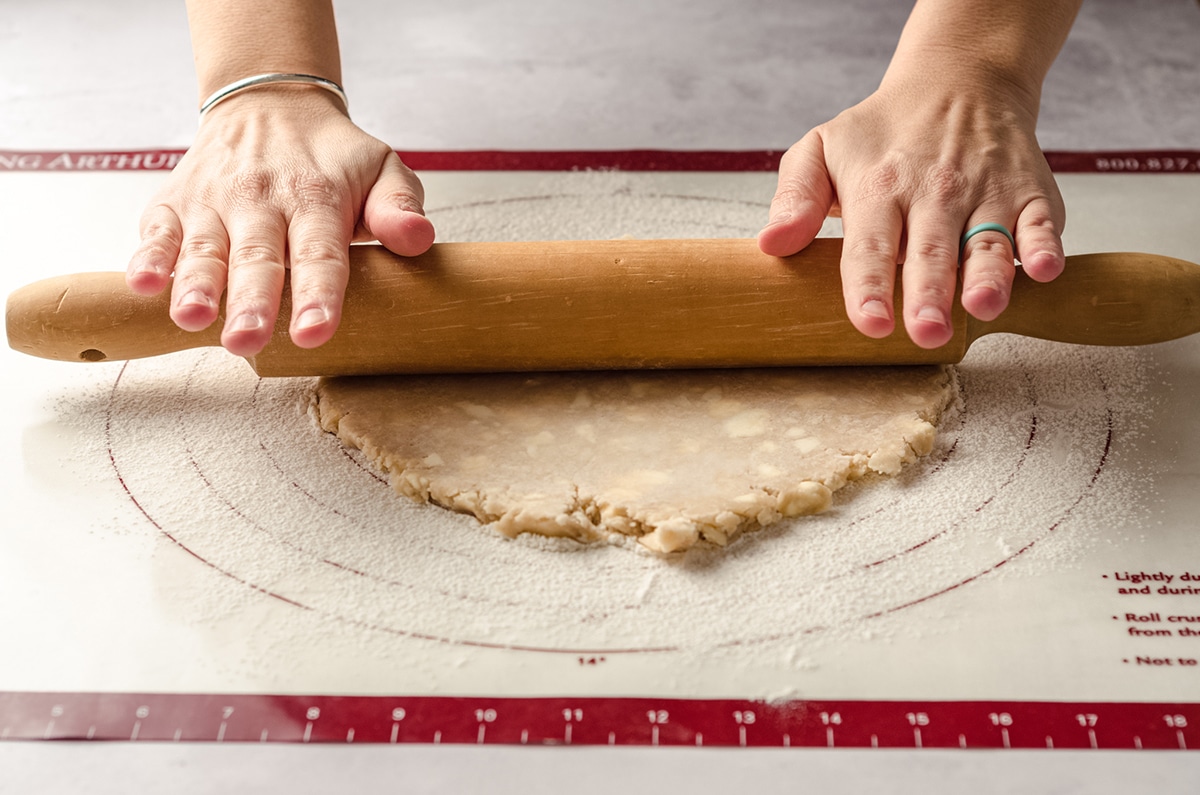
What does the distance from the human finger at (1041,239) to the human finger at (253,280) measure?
1072mm

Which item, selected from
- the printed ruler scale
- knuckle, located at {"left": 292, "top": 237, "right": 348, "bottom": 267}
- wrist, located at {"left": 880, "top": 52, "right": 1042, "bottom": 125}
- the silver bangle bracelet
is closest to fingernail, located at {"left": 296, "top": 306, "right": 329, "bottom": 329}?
knuckle, located at {"left": 292, "top": 237, "right": 348, "bottom": 267}

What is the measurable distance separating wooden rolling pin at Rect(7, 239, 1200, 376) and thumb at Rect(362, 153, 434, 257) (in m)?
0.04

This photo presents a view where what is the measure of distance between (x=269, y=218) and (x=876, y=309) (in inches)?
34.7

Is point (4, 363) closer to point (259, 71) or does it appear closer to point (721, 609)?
point (259, 71)

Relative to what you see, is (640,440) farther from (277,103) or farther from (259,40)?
(259,40)

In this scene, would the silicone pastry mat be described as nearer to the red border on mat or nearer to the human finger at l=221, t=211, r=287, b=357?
the human finger at l=221, t=211, r=287, b=357

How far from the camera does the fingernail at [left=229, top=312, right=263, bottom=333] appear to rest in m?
1.39

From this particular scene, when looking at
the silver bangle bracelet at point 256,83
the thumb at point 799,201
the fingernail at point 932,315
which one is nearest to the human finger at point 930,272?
the fingernail at point 932,315

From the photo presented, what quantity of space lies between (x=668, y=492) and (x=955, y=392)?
1.82ft

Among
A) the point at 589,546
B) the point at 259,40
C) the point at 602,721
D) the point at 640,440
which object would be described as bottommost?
the point at 602,721

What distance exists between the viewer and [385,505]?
1538 mm

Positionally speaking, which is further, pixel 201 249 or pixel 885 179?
pixel 885 179

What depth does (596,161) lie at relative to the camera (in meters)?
2.44

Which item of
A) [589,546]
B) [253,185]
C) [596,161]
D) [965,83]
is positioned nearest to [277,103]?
[253,185]
